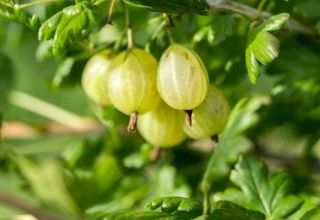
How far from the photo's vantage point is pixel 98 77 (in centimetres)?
116

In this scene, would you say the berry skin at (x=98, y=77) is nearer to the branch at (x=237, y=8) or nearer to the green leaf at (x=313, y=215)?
the branch at (x=237, y=8)

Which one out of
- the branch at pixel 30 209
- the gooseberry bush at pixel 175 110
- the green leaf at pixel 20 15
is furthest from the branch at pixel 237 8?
the branch at pixel 30 209

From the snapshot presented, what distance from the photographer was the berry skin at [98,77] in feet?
3.81

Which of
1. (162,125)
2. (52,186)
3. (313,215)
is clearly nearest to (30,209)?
(52,186)

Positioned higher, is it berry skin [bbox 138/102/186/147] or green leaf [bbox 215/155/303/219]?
berry skin [bbox 138/102/186/147]

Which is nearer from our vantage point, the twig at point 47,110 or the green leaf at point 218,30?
the green leaf at point 218,30

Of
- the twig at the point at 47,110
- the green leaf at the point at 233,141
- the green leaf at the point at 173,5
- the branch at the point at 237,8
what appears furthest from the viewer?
the twig at the point at 47,110

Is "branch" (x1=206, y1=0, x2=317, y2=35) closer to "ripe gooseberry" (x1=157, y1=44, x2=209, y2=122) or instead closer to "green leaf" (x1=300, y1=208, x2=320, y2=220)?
"ripe gooseberry" (x1=157, y1=44, x2=209, y2=122)

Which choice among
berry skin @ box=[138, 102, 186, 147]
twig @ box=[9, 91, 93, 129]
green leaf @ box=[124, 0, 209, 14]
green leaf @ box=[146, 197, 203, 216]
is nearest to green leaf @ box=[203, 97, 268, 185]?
berry skin @ box=[138, 102, 186, 147]

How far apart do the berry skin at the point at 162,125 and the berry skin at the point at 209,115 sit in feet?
0.10

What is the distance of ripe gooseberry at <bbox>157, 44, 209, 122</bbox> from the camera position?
40.4 inches

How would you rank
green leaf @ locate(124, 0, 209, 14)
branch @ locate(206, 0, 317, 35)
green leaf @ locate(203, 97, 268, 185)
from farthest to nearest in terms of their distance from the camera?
green leaf @ locate(203, 97, 268, 185)
branch @ locate(206, 0, 317, 35)
green leaf @ locate(124, 0, 209, 14)

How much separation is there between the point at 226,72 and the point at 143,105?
0.27 metres

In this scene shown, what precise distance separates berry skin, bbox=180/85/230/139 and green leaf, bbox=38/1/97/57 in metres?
0.21
